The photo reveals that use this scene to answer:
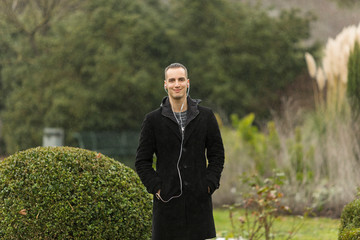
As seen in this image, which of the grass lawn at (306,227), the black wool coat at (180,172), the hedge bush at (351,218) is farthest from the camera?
the grass lawn at (306,227)

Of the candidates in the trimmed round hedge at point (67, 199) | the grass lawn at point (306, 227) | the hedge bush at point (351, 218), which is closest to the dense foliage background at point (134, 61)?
the grass lawn at point (306, 227)

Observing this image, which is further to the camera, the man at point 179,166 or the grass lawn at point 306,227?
the grass lawn at point 306,227

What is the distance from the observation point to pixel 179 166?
3402 mm

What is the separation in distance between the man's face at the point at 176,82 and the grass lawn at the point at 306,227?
10.5 ft

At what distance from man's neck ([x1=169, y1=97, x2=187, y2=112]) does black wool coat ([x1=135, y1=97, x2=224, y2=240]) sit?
0.11 feet

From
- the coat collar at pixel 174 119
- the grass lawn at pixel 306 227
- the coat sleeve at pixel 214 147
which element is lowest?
the grass lawn at pixel 306 227

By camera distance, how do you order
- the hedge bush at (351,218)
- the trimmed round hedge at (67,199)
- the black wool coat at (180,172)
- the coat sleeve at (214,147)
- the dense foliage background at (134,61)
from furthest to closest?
the dense foliage background at (134,61), the hedge bush at (351,218), the trimmed round hedge at (67,199), the coat sleeve at (214,147), the black wool coat at (180,172)

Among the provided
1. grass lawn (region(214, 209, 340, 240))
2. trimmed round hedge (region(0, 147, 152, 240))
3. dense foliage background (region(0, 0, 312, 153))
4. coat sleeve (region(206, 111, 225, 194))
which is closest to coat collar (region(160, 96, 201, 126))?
coat sleeve (region(206, 111, 225, 194))

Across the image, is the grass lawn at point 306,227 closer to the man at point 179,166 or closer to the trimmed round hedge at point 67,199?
the trimmed round hedge at point 67,199

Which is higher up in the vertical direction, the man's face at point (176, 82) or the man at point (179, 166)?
the man's face at point (176, 82)

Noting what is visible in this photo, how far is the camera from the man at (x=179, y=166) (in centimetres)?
339

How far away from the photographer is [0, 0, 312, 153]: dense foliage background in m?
17.5

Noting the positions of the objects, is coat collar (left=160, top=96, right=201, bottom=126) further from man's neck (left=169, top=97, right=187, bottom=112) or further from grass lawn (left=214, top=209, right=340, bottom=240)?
grass lawn (left=214, top=209, right=340, bottom=240)

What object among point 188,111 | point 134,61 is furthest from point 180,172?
point 134,61
